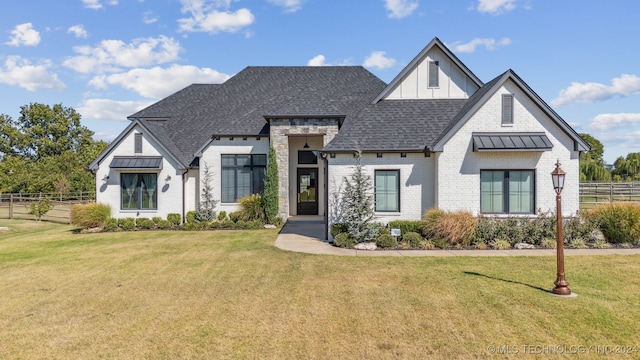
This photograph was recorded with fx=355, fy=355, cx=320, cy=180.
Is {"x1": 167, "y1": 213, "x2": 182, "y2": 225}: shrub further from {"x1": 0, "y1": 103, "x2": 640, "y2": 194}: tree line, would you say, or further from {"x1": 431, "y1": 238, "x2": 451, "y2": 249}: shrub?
{"x1": 0, "y1": 103, "x2": 640, "y2": 194}: tree line

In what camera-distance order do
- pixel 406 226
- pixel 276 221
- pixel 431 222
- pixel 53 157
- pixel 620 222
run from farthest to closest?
1. pixel 53 157
2. pixel 276 221
3. pixel 406 226
4. pixel 431 222
5. pixel 620 222

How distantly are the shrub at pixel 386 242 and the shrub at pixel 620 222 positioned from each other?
305 inches

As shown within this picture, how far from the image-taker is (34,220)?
82.3 feet

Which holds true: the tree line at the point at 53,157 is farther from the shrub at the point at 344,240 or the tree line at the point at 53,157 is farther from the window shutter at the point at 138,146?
the shrub at the point at 344,240

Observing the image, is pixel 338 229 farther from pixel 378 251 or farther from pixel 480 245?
pixel 480 245

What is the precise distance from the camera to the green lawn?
5461mm

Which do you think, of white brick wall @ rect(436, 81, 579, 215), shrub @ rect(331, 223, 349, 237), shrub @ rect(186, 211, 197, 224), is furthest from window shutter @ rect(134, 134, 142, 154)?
white brick wall @ rect(436, 81, 579, 215)

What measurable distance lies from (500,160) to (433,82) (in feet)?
16.8

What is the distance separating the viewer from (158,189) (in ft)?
62.8

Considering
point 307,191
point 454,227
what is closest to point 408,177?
point 454,227

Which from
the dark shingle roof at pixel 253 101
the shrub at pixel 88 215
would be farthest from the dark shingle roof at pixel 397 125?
the shrub at pixel 88 215

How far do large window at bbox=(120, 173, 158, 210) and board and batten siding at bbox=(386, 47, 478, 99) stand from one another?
1322 cm

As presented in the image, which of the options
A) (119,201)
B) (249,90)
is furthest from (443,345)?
(249,90)

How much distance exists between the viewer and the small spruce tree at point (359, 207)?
43.2 ft
